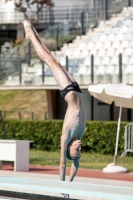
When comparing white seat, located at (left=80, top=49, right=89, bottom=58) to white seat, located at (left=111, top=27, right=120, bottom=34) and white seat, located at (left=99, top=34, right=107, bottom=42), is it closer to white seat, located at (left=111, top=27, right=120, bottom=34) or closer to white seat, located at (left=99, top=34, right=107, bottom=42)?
white seat, located at (left=99, top=34, right=107, bottom=42)

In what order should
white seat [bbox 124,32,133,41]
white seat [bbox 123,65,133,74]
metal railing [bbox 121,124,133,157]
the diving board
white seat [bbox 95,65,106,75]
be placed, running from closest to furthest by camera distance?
the diving board → metal railing [bbox 121,124,133,157] → white seat [bbox 123,65,133,74] → white seat [bbox 95,65,106,75] → white seat [bbox 124,32,133,41]

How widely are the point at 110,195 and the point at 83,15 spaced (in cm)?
2757

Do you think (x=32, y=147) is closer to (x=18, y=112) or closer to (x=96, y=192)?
(x=18, y=112)

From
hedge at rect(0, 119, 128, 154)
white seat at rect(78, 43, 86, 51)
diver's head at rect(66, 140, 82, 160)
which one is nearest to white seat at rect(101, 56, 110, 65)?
white seat at rect(78, 43, 86, 51)

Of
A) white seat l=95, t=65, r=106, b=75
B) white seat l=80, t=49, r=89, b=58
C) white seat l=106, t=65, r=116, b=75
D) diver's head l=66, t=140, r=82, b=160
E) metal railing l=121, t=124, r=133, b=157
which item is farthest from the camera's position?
white seat l=80, t=49, r=89, b=58

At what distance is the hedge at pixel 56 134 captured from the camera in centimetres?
2395

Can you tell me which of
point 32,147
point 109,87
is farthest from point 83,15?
point 109,87

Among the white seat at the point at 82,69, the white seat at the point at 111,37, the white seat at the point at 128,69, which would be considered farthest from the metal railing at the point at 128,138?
the white seat at the point at 111,37

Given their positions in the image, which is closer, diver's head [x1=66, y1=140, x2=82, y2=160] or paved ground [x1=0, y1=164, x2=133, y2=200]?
paved ground [x1=0, y1=164, x2=133, y2=200]

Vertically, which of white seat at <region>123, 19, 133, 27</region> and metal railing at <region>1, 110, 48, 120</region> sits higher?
white seat at <region>123, 19, 133, 27</region>

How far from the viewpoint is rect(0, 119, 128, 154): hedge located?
2395 centimetres

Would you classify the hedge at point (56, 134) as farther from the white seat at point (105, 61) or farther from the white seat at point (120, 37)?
the white seat at point (120, 37)

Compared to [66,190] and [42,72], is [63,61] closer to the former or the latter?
[42,72]

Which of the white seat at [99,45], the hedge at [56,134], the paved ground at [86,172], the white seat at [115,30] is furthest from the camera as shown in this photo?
the white seat at [115,30]
